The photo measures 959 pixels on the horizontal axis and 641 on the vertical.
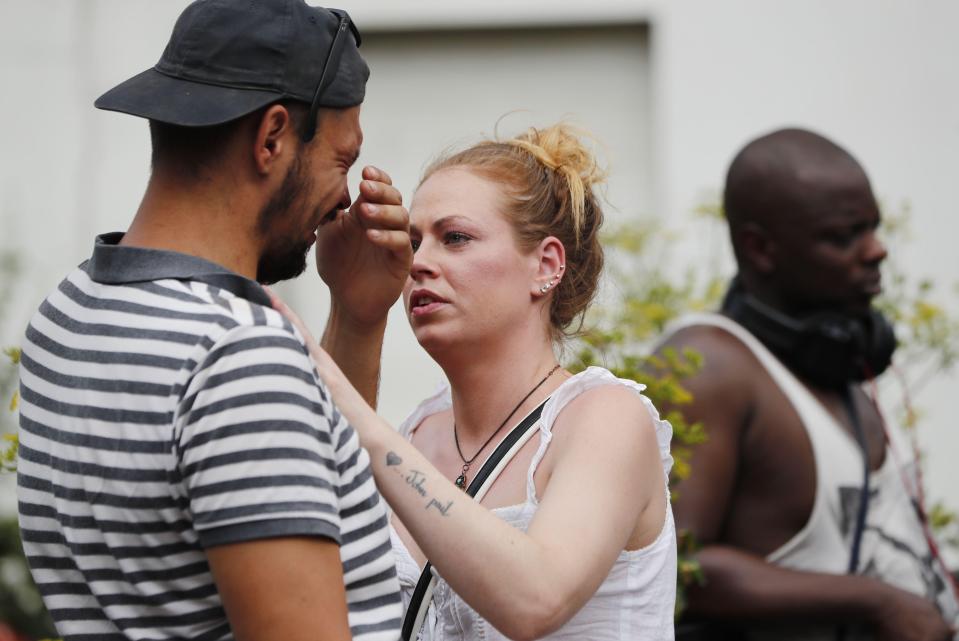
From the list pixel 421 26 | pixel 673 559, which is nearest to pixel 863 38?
pixel 421 26

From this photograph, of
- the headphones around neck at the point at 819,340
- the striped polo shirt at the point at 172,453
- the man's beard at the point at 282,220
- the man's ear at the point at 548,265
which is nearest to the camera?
the striped polo shirt at the point at 172,453

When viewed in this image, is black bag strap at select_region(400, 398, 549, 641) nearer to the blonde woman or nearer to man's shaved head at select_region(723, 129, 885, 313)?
the blonde woman

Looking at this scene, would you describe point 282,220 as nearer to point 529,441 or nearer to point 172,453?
point 172,453

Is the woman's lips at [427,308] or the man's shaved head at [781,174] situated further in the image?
the man's shaved head at [781,174]

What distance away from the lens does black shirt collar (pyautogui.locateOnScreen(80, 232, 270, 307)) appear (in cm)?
183

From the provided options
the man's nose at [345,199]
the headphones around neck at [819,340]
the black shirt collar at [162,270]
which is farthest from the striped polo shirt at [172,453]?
the headphones around neck at [819,340]

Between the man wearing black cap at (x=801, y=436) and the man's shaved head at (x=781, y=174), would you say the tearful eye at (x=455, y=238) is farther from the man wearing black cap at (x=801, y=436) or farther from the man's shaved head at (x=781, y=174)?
the man's shaved head at (x=781, y=174)

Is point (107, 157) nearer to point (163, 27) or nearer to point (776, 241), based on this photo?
point (163, 27)

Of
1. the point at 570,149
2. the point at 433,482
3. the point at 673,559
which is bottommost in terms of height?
the point at 673,559

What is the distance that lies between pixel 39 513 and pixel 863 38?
501 centimetres

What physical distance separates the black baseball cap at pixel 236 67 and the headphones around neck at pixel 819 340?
2.43m

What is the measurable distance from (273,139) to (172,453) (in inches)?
18.1

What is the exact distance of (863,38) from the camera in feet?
20.1

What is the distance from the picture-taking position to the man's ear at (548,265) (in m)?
2.75
